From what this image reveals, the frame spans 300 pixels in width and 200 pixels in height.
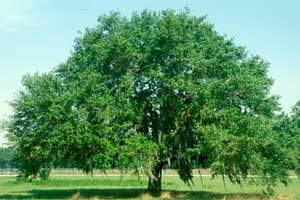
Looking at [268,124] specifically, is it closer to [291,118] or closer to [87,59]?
[291,118]

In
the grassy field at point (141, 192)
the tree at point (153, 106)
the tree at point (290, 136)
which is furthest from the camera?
the grassy field at point (141, 192)

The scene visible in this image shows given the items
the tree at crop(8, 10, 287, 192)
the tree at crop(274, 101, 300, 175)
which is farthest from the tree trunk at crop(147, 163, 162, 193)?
the tree at crop(274, 101, 300, 175)

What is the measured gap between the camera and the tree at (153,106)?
3406 centimetres

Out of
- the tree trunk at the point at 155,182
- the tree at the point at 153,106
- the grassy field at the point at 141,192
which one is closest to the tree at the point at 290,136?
the tree at the point at 153,106

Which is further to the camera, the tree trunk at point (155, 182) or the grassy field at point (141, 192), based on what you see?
the tree trunk at point (155, 182)

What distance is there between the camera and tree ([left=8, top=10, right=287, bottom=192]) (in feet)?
112

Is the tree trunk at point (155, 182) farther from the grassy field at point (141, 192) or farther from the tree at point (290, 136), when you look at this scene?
the tree at point (290, 136)

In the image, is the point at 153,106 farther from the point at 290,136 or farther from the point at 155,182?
the point at 290,136

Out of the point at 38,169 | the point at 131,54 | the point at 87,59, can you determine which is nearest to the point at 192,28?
the point at 131,54

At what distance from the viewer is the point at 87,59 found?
3809 cm

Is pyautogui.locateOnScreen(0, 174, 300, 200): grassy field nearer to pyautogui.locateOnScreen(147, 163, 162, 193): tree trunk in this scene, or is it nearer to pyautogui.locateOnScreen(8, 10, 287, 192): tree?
pyautogui.locateOnScreen(147, 163, 162, 193): tree trunk

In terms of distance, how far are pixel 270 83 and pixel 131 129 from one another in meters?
10.7

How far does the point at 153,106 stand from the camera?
37719mm

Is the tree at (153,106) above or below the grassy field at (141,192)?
above
